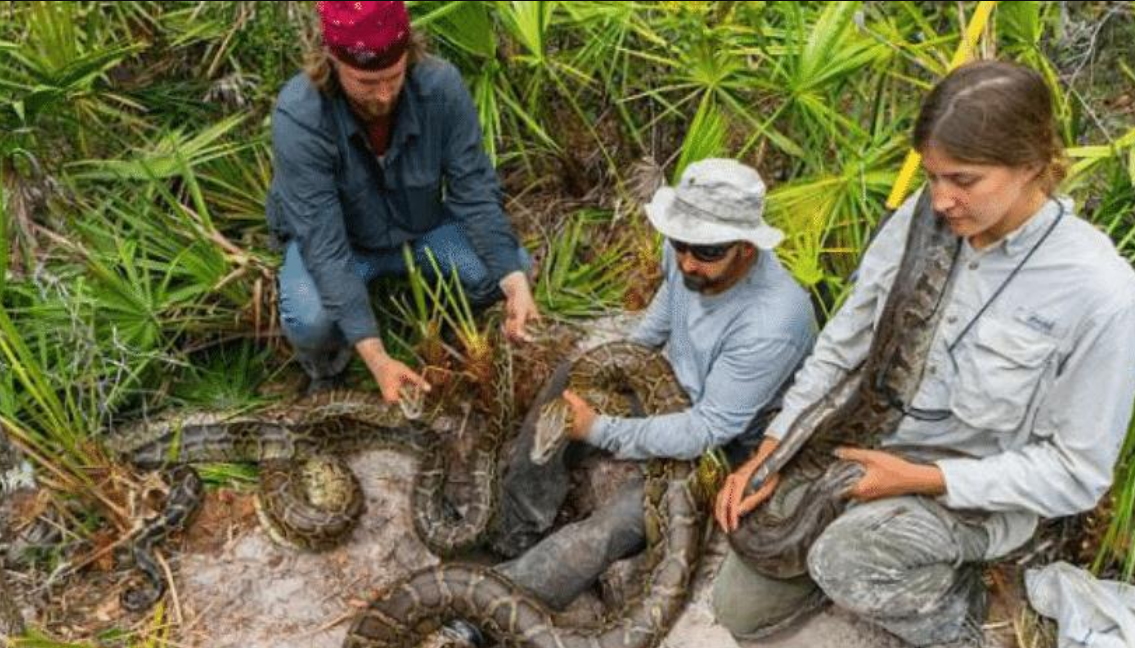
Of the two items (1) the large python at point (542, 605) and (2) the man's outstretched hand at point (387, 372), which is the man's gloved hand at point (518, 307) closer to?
(2) the man's outstretched hand at point (387, 372)

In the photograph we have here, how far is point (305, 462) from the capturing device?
491cm

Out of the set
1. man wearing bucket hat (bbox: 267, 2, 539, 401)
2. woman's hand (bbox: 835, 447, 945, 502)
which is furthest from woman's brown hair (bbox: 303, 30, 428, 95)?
woman's hand (bbox: 835, 447, 945, 502)

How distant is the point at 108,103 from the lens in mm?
5723

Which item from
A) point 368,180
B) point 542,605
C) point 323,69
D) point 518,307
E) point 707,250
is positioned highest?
point 323,69

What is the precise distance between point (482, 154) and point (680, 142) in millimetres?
1406

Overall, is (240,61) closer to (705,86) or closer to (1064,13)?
(705,86)

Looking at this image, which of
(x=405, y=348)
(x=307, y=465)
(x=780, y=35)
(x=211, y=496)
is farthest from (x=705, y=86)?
(x=211, y=496)

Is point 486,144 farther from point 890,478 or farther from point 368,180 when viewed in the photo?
point 890,478

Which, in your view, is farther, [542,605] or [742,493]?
[542,605]

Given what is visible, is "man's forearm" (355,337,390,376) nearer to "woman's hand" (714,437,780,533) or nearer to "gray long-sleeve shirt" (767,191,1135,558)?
"woman's hand" (714,437,780,533)

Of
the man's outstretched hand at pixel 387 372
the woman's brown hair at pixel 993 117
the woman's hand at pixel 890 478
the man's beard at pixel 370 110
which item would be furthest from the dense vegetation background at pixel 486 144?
the woman's brown hair at pixel 993 117

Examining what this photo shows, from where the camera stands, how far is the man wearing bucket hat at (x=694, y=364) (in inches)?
151

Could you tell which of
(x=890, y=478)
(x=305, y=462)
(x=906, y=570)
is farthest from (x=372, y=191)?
(x=906, y=570)

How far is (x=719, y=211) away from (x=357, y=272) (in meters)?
1.91
